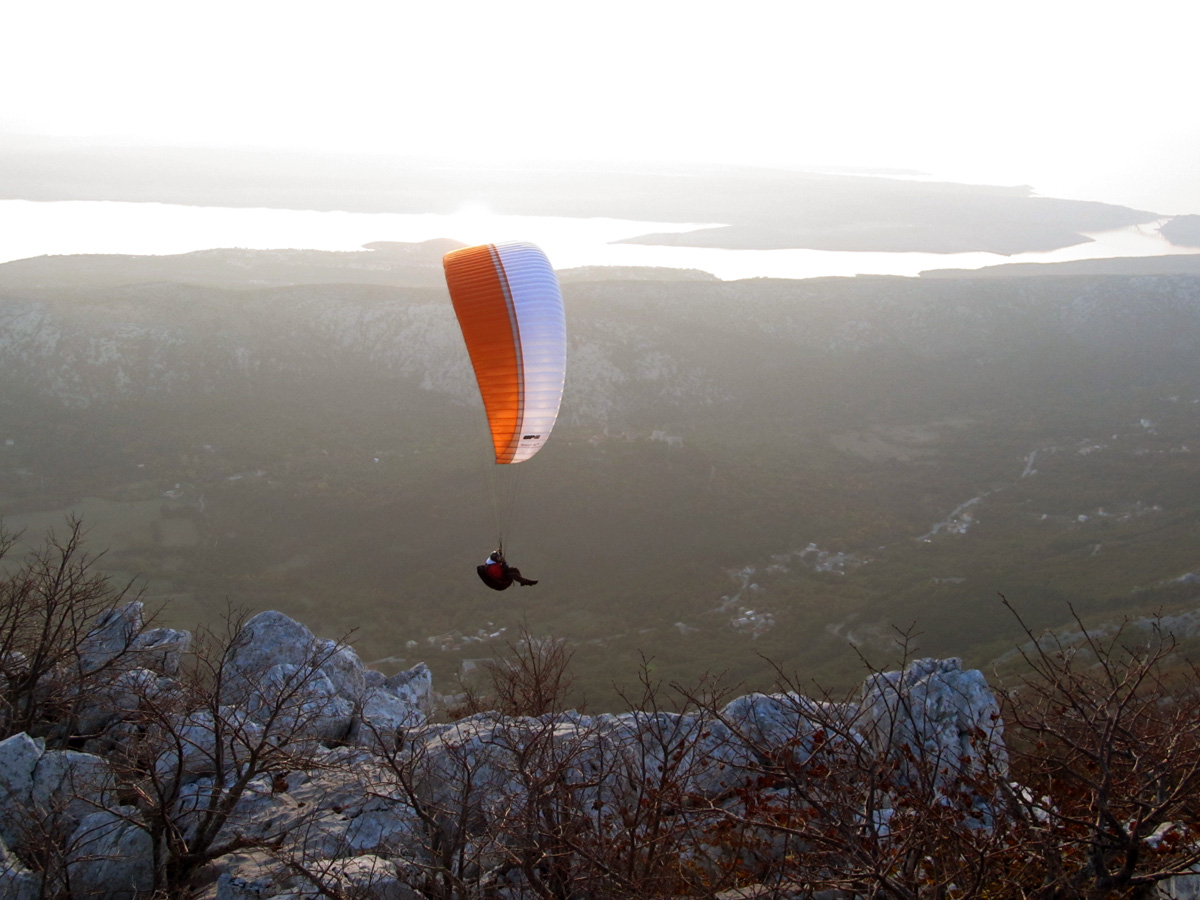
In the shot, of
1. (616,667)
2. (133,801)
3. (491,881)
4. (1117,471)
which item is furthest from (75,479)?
(1117,471)

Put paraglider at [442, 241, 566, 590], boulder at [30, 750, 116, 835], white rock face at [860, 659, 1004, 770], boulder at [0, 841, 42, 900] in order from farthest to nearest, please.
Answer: paraglider at [442, 241, 566, 590], white rock face at [860, 659, 1004, 770], boulder at [30, 750, 116, 835], boulder at [0, 841, 42, 900]

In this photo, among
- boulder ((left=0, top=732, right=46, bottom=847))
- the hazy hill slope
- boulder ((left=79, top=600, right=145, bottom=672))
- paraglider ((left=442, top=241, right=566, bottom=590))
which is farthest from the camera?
the hazy hill slope

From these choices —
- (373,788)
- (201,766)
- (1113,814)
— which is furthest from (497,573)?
(1113,814)

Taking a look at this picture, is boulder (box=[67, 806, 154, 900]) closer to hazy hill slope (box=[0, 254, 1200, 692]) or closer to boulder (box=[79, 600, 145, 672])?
boulder (box=[79, 600, 145, 672])

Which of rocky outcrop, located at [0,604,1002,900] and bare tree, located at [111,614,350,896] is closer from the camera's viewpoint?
rocky outcrop, located at [0,604,1002,900]

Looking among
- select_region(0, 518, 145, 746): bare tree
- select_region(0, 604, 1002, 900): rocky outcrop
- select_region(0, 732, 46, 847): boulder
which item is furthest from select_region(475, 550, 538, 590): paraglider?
select_region(0, 732, 46, 847): boulder

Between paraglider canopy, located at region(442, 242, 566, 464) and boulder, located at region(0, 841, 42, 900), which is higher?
paraglider canopy, located at region(442, 242, 566, 464)

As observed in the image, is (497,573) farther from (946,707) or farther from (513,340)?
(946,707)

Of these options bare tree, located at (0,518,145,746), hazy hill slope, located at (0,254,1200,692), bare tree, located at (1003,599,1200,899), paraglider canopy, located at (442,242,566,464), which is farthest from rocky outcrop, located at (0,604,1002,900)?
hazy hill slope, located at (0,254,1200,692)
